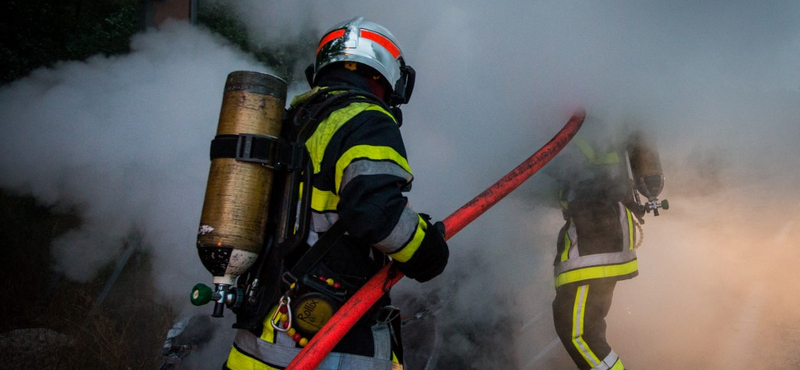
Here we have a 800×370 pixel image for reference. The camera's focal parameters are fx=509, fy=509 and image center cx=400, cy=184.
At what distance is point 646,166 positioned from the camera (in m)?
3.35

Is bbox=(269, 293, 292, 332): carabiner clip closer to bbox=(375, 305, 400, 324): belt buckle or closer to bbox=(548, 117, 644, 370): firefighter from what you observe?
bbox=(375, 305, 400, 324): belt buckle

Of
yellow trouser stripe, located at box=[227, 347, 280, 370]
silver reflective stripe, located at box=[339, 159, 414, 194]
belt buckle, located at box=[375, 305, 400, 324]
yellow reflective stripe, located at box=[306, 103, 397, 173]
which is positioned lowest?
yellow trouser stripe, located at box=[227, 347, 280, 370]

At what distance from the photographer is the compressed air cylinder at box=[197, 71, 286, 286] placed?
5.80 ft

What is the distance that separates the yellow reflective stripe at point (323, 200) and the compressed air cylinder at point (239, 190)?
7.8 inches

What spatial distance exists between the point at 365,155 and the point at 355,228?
242 millimetres

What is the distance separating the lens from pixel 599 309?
121 inches

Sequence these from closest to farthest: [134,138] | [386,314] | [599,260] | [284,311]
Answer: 1. [284,311]
2. [386,314]
3. [599,260]
4. [134,138]

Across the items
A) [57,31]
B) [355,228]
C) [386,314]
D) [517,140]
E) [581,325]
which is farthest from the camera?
[57,31]

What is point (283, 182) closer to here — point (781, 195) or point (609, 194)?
point (609, 194)

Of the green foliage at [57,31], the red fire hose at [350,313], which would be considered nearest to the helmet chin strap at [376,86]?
the red fire hose at [350,313]

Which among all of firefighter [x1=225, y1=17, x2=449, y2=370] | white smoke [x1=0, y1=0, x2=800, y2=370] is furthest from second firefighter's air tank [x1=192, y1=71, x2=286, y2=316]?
white smoke [x1=0, y1=0, x2=800, y2=370]

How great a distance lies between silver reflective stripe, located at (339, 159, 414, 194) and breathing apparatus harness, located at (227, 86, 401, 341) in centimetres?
20

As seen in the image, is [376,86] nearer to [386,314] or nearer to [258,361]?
[386,314]

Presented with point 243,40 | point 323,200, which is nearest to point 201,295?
point 323,200
